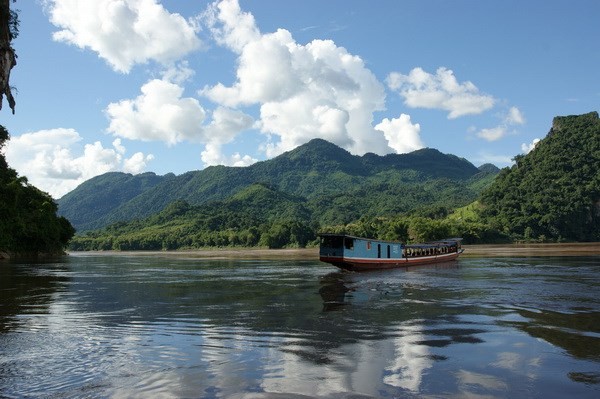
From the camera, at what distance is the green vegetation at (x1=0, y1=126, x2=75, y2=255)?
81750 millimetres

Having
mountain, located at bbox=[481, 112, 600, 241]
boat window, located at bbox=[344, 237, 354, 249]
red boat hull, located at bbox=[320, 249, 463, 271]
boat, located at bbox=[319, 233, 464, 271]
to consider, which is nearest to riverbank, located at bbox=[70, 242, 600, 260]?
red boat hull, located at bbox=[320, 249, 463, 271]

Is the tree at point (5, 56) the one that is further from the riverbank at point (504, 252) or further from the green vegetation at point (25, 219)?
the riverbank at point (504, 252)

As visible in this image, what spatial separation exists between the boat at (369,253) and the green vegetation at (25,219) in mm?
58080

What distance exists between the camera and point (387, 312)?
23922mm

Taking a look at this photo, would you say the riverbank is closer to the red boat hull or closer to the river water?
the red boat hull

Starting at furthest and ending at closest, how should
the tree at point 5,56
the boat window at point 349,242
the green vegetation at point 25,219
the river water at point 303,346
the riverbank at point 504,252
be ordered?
the riverbank at point 504,252
the green vegetation at point 25,219
the boat window at point 349,242
the tree at point 5,56
the river water at point 303,346

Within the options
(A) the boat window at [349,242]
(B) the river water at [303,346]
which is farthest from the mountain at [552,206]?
(B) the river water at [303,346]

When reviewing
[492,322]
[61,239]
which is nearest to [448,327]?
[492,322]

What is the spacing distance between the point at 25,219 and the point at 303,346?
100081 mm

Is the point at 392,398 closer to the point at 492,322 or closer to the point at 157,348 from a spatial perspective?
the point at 157,348

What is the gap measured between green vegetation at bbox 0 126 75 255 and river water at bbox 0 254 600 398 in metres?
60.3

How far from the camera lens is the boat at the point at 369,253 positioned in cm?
5553

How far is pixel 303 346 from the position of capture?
51.5 ft

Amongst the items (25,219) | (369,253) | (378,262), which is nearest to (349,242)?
(369,253)
